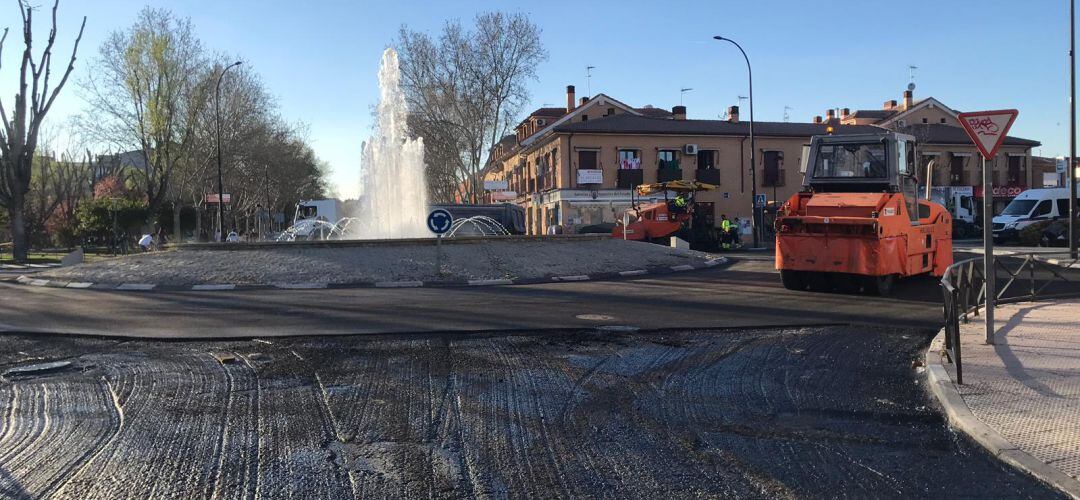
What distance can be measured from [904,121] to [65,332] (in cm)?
5619

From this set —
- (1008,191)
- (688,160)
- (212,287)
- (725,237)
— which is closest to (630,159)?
(688,160)

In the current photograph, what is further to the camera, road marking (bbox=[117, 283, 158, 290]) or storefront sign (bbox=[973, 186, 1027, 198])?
storefront sign (bbox=[973, 186, 1027, 198])

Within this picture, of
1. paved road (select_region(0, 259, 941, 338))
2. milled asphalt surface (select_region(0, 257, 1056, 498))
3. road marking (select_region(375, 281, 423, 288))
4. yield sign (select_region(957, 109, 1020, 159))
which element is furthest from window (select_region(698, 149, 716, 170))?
yield sign (select_region(957, 109, 1020, 159))

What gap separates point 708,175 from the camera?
47656 mm

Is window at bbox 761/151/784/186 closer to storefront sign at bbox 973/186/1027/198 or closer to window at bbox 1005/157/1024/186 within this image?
storefront sign at bbox 973/186/1027/198

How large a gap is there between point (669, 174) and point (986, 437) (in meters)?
42.9

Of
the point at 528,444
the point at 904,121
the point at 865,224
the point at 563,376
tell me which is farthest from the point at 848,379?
the point at 904,121

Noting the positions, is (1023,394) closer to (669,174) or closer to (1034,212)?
(1034,212)

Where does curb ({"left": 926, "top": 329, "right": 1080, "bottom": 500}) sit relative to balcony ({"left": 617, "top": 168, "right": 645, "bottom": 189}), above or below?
A: below

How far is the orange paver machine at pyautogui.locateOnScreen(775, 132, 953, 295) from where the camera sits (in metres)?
12.7

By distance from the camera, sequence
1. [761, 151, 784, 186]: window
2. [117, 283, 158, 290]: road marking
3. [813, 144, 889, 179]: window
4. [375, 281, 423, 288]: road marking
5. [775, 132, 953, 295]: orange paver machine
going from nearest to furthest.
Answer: [775, 132, 953, 295]: orange paver machine → [813, 144, 889, 179]: window → [117, 283, 158, 290]: road marking → [375, 281, 423, 288]: road marking → [761, 151, 784, 186]: window

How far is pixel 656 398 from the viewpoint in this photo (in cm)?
620

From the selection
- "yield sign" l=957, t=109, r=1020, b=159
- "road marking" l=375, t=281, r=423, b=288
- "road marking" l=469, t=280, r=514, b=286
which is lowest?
"road marking" l=469, t=280, r=514, b=286

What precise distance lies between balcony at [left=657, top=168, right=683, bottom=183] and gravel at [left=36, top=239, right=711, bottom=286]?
26409 mm
